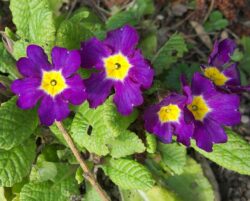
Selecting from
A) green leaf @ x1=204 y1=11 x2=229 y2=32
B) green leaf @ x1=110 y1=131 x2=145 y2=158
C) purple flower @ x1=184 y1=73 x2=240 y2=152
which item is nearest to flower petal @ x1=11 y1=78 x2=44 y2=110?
green leaf @ x1=110 y1=131 x2=145 y2=158

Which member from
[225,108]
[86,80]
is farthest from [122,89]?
[225,108]

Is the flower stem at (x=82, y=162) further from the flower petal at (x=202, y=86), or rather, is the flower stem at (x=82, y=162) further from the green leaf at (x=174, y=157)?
the flower petal at (x=202, y=86)

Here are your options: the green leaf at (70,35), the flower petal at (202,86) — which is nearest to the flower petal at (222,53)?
the flower petal at (202,86)

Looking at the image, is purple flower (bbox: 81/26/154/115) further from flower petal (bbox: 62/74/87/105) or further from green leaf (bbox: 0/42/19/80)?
green leaf (bbox: 0/42/19/80)

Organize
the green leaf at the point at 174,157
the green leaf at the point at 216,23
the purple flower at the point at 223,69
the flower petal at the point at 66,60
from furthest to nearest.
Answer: the green leaf at the point at 216,23 < the green leaf at the point at 174,157 < the purple flower at the point at 223,69 < the flower petal at the point at 66,60

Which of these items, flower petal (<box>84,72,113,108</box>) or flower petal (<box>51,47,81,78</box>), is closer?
flower petal (<box>51,47,81,78</box>)

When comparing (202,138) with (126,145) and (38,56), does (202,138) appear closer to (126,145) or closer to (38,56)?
(126,145)
